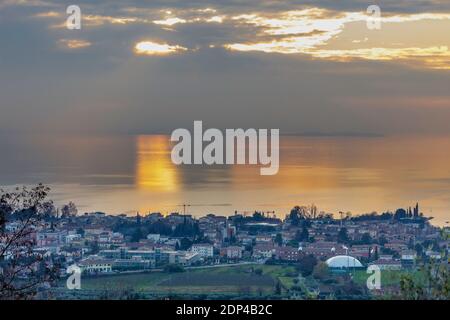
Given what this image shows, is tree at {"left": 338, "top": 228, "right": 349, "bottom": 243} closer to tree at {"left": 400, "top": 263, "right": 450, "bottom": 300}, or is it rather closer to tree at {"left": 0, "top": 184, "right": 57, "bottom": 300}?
tree at {"left": 400, "top": 263, "right": 450, "bottom": 300}

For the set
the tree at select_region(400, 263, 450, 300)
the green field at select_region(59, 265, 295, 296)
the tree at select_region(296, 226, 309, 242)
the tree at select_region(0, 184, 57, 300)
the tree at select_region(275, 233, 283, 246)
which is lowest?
the green field at select_region(59, 265, 295, 296)

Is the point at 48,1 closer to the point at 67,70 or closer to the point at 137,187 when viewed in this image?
the point at 67,70

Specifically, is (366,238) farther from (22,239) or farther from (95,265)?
(22,239)

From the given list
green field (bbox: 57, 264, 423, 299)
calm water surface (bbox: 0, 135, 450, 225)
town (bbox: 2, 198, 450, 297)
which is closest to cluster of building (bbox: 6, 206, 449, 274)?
town (bbox: 2, 198, 450, 297)
